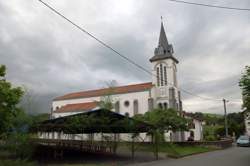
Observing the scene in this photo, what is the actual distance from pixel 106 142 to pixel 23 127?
1111 centimetres

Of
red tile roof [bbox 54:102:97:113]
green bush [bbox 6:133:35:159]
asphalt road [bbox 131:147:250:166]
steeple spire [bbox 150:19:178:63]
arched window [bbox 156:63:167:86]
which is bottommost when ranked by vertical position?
asphalt road [bbox 131:147:250:166]

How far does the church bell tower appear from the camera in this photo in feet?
189

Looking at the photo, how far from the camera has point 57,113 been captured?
219ft

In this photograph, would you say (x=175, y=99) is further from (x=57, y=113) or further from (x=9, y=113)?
(x=9, y=113)

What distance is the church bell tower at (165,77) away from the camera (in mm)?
57719

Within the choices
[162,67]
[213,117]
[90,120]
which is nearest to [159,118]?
[90,120]

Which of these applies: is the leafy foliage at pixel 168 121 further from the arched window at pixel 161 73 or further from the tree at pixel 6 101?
the tree at pixel 6 101

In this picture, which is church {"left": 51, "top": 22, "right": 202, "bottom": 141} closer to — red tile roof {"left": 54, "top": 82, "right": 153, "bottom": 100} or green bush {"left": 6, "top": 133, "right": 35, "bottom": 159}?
red tile roof {"left": 54, "top": 82, "right": 153, "bottom": 100}

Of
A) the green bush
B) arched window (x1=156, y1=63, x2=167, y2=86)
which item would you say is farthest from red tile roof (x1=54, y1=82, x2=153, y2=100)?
the green bush

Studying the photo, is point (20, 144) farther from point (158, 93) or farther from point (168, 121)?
point (158, 93)

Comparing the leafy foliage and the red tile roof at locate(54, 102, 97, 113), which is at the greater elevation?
the red tile roof at locate(54, 102, 97, 113)

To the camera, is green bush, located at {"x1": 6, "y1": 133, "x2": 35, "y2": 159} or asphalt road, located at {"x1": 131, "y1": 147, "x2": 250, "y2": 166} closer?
green bush, located at {"x1": 6, "y1": 133, "x2": 35, "y2": 159}

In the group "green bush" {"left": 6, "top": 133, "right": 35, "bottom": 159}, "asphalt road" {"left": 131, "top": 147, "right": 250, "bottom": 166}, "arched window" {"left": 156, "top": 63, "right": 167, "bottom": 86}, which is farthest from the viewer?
"arched window" {"left": 156, "top": 63, "right": 167, "bottom": 86}

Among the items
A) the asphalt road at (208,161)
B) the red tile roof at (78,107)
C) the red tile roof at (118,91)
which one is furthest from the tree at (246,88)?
the red tile roof at (78,107)
